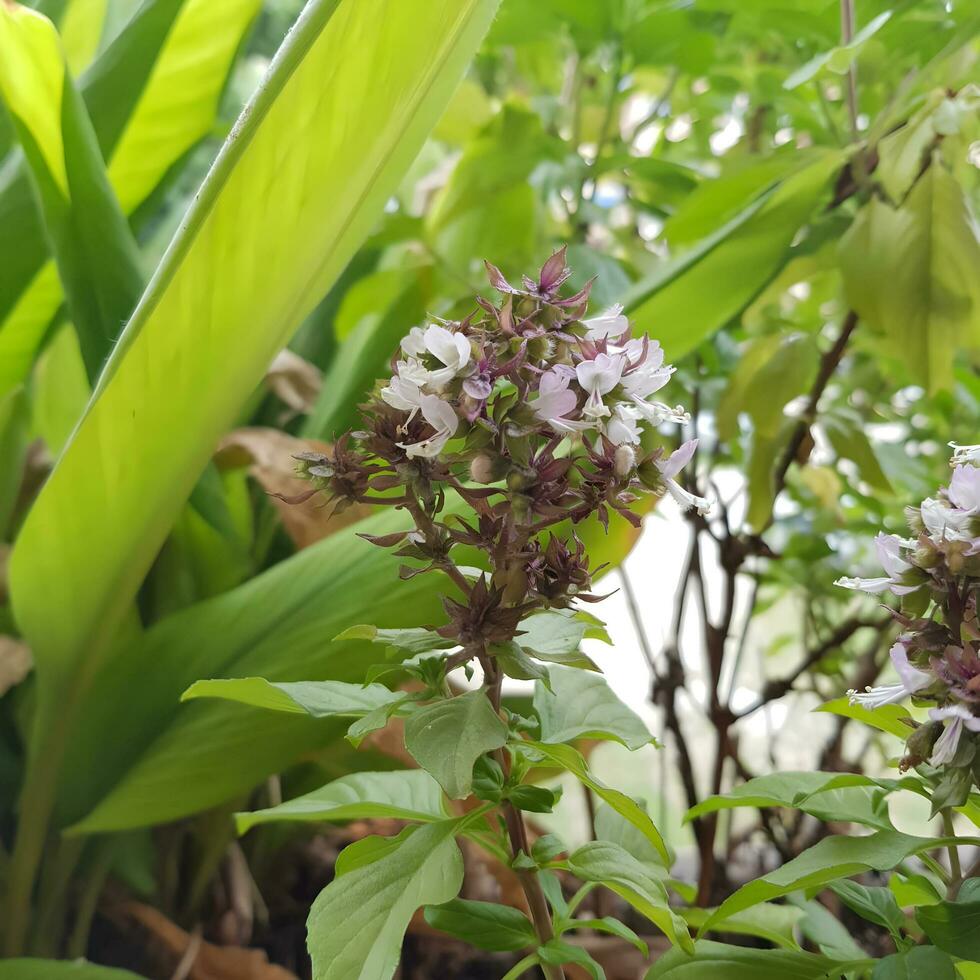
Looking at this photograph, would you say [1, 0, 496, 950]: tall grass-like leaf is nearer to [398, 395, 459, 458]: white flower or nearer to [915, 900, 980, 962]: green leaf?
[398, 395, 459, 458]: white flower

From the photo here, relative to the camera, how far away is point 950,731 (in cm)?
26

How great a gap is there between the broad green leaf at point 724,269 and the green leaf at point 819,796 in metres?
0.26

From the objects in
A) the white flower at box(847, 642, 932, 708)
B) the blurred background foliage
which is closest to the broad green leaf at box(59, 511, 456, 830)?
the blurred background foliage

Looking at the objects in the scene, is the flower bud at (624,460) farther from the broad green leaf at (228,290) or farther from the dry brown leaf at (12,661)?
the dry brown leaf at (12,661)

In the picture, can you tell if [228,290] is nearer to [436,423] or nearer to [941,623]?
[436,423]

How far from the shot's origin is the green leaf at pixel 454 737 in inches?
9.8

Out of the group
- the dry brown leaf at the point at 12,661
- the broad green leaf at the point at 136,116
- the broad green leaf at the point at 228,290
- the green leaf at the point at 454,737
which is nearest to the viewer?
the green leaf at the point at 454,737

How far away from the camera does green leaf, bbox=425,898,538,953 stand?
312 mm

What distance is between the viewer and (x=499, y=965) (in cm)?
57

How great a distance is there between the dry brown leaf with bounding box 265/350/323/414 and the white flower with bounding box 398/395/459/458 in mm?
365

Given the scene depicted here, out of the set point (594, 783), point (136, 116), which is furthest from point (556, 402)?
point (136, 116)

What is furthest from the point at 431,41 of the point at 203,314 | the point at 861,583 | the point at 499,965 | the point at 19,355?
the point at 499,965

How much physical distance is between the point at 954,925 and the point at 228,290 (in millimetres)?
348

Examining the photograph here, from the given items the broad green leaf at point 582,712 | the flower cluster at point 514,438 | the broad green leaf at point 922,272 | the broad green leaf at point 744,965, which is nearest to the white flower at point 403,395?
the flower cluster at point 514,438
